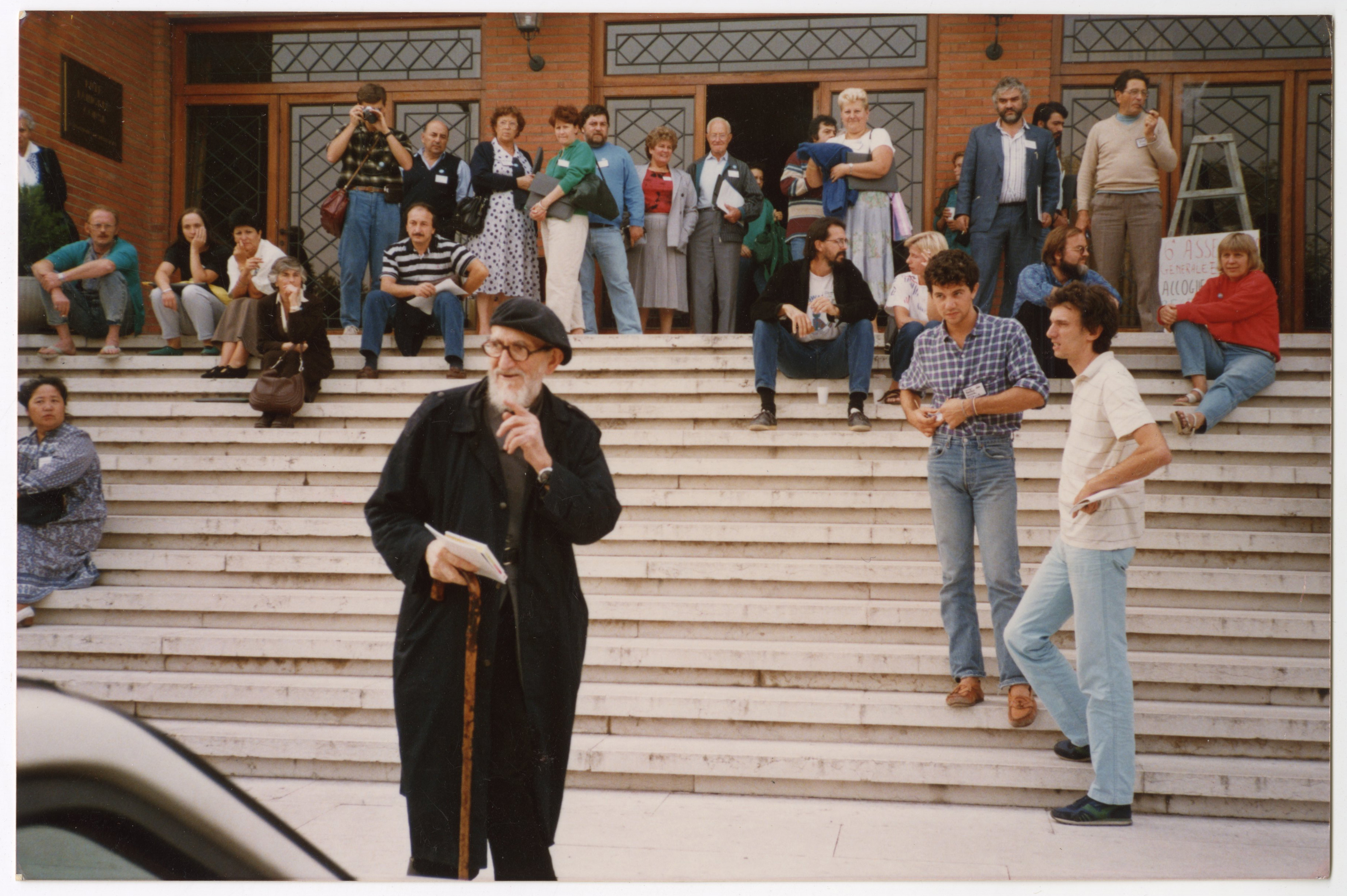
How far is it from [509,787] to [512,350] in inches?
48.6

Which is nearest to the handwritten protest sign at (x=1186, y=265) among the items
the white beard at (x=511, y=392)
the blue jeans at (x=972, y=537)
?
the blue jeans at (x=972, y=537)

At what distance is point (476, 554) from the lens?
2867 mm

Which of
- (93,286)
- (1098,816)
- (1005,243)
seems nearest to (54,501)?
(93,286)

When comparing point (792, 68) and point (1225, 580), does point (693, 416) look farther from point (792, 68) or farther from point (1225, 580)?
point (792, 68)

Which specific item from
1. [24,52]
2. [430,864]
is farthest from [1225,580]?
[24,52]

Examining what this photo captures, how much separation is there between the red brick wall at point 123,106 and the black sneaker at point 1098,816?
14.9ft

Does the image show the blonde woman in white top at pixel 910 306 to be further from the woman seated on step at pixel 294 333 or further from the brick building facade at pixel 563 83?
the woman seated on step at pixel 294 333

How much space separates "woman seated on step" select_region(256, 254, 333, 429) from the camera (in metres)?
6.89

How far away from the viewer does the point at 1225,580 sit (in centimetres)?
515

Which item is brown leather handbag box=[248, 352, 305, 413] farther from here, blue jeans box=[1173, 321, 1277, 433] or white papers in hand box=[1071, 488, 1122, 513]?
blue jeans box=[1173, 321, 1277, 433]

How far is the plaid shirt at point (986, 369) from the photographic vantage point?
4629 mm

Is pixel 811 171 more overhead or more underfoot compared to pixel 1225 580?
more overhead

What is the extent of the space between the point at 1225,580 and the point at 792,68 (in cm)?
588

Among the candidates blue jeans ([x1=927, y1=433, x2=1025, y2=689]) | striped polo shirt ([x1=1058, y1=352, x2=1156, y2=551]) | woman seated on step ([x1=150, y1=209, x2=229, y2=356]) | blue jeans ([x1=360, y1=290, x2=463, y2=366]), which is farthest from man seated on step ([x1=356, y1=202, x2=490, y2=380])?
striped polo shirt ([x1=1058, y1=352, x2=1156, y2=551])
